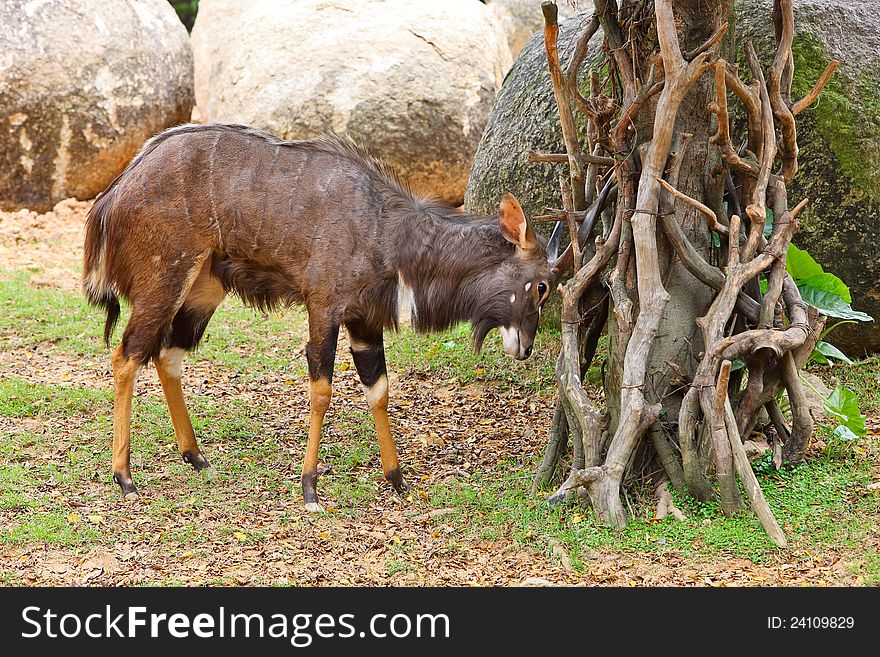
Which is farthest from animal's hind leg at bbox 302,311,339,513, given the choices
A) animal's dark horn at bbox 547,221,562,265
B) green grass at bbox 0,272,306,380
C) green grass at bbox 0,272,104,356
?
green grass at bbox 0,272,104,356

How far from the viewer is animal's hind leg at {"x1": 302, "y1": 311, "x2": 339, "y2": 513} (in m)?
5.75

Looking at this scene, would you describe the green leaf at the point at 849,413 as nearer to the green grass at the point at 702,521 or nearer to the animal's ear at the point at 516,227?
the green grass at the point at 702,521

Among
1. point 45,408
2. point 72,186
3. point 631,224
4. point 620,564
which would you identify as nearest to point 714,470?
point 620,564

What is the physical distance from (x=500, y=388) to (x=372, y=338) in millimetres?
1816

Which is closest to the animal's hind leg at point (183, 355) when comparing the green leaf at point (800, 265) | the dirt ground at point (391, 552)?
the dirt ground at point (391, 552)

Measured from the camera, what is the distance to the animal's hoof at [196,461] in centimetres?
645

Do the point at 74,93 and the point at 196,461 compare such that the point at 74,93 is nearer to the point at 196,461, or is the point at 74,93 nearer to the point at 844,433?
the point at 196,461

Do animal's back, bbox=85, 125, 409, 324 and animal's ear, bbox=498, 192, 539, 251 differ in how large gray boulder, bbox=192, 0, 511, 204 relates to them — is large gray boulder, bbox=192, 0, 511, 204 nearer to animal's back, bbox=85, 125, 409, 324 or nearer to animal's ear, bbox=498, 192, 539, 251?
animal's back, bbox=85, 125, 409, 324

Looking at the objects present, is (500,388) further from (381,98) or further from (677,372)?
(381,98)

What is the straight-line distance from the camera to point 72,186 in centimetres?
1162

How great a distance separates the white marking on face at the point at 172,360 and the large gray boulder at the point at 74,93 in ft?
19.1

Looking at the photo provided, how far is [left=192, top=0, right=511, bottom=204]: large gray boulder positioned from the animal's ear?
5.73m

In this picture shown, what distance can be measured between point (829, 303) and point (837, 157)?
1.57 metres

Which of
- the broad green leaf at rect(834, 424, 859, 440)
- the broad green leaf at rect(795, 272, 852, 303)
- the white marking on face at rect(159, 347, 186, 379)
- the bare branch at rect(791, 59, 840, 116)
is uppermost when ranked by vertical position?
the bare branch at rect(791, 59, 840, 116)
